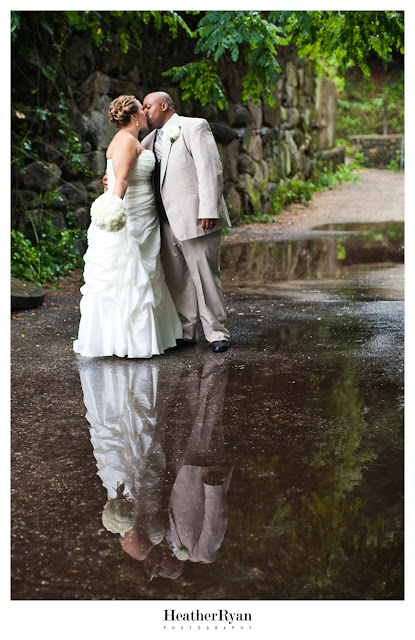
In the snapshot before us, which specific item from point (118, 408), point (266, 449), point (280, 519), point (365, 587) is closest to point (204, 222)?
point (118, 408)

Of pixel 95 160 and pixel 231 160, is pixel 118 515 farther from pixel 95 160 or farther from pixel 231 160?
pixel 231 160

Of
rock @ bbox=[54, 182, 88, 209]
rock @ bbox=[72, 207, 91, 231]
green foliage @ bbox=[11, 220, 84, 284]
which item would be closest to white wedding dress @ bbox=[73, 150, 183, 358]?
green foliage @ bbox=[11, 220, 84, 284]

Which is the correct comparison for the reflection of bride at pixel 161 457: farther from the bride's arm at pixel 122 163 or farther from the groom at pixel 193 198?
the bride's arm at pixel 122 163

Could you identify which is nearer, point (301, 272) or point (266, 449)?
point (266, 449)

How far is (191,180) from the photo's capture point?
5.64m

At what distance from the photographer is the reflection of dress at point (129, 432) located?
3227 millimetres

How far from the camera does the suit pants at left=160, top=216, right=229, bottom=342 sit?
5.73 m

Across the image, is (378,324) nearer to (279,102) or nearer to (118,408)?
(118,408)

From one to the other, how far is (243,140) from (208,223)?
32.5 ft

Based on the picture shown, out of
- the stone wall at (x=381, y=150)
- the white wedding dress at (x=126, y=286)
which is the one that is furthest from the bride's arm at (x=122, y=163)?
the stone wall at (x=381, y=150)

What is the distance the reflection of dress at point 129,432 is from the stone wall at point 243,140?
5404mm

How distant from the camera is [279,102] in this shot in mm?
17016

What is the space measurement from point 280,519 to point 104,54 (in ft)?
31.0

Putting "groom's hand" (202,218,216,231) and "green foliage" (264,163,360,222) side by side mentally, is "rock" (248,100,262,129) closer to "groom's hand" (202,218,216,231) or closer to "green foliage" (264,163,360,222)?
"green foliage" (264,163,360,222)
